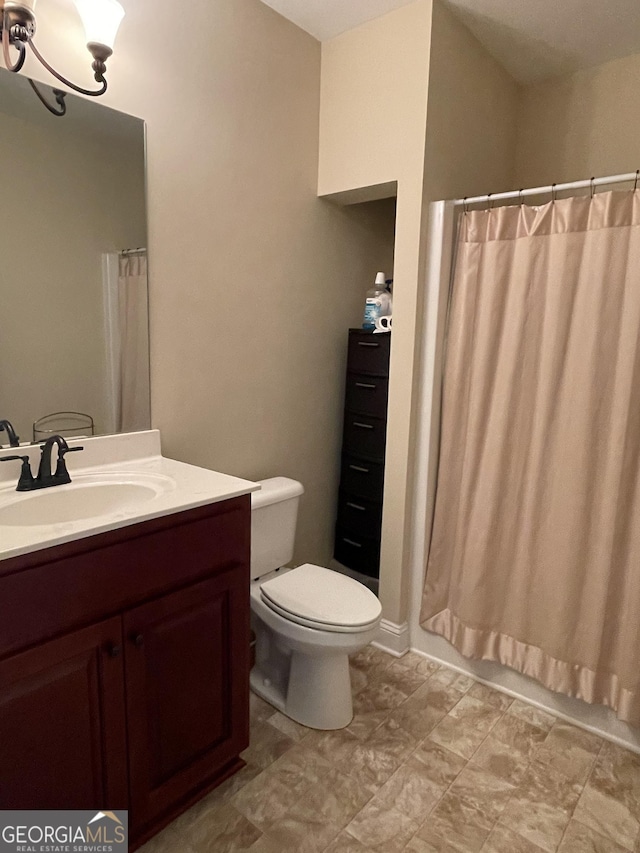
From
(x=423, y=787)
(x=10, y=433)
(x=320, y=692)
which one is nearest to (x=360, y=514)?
(x=320, y=692)

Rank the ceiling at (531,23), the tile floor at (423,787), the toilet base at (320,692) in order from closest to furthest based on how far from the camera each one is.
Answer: the tile floor at (423,787), the toilet base at (320,692), the ceiling at (531,23)

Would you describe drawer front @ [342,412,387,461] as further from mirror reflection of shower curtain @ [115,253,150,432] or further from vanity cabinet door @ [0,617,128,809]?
vanity cabinet door @ [0,617,128,809]

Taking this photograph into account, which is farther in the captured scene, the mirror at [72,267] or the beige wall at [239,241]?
the beige wall at [239,241]

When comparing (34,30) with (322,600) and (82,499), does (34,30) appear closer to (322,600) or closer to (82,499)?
(82,499)

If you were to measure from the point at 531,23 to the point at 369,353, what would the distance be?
53.6 inches

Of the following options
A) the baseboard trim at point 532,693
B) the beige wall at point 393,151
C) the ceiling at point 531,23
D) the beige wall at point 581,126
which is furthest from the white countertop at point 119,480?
the beige wall at point 581,126

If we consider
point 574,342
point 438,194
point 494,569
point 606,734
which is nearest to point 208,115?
point 438,194

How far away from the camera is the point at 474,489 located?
1983 mm

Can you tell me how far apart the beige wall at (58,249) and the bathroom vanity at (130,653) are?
22 centimetres

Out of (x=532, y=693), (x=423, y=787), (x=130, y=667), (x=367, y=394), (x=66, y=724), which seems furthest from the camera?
(x=367, y=394)

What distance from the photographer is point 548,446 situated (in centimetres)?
181

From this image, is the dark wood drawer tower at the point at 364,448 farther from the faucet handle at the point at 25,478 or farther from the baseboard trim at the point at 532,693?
the faucet handle at the point at 25,478

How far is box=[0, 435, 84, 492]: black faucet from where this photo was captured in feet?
4.45

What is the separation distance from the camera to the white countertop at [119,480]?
104 centimetres
